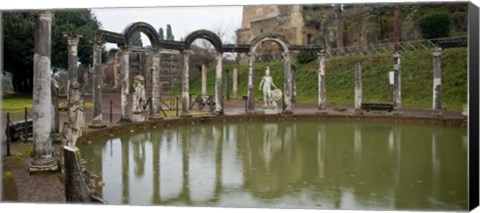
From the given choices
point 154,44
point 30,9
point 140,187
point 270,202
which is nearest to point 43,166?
point 140,187

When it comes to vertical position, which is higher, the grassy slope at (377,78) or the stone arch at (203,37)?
the stone arch at (203,37)

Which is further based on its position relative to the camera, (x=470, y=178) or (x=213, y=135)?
(x=213, y=135)

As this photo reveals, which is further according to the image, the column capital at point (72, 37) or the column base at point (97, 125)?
the column base at point (97, 125)

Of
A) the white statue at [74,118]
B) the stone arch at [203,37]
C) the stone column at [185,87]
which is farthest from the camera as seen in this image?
the stone arch at [203,37]

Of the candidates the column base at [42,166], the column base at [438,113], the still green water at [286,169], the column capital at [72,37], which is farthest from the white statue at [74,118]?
the column base at [438,113]

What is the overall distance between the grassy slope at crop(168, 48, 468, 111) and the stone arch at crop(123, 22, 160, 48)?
10728 mm

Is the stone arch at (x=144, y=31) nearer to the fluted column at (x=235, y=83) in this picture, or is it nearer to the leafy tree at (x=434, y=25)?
the leafy tree at (x=434, y=25)

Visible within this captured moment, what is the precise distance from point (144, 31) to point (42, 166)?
32.4 ft

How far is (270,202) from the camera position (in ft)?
21.5

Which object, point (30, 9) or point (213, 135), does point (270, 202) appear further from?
point (213, 135)

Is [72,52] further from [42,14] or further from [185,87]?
[42,14]

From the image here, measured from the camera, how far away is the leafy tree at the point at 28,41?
1618 centimetres

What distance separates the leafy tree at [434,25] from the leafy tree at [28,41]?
17.8 m

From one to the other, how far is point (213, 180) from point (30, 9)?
4.24 metres
